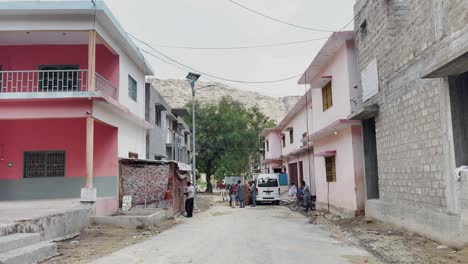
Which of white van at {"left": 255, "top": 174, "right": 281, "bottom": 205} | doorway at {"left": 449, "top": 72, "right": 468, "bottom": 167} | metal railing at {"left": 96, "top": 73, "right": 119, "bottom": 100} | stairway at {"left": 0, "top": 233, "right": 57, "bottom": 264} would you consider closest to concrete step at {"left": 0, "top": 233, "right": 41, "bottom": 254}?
stairway at {"left": 0, "top": 233, "right": 57, "bottom": 264}

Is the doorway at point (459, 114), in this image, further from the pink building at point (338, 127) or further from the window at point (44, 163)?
the window at point (44, 163)

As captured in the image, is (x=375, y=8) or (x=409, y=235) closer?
(x=409, y=235)

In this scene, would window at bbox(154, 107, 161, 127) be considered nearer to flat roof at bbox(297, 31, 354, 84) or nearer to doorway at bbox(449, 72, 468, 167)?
flat roof at bbox(297, 31, 354, 84)

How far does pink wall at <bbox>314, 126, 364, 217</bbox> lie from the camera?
1473 centimetres

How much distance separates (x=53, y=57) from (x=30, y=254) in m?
11.0

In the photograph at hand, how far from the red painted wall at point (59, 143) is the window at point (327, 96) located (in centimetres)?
956

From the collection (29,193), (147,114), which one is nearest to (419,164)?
(29,193)

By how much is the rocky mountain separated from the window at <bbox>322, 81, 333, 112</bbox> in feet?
264

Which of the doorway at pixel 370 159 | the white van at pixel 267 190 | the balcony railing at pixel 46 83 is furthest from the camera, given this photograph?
the white van at pixel 267 190

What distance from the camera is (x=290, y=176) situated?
3491cm

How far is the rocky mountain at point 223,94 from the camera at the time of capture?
106 meters

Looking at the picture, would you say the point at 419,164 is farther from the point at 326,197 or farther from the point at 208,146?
the point at 208,146

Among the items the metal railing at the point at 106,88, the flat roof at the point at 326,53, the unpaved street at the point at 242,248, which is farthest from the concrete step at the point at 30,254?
the flat roof at the point at 326,53

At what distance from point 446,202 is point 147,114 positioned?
59.4 ft
